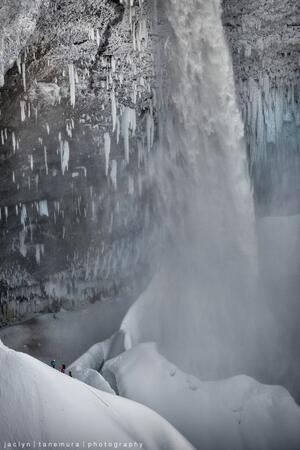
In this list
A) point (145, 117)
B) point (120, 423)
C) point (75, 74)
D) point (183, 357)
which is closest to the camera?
point (120, 423)

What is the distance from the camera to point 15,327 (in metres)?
10.4

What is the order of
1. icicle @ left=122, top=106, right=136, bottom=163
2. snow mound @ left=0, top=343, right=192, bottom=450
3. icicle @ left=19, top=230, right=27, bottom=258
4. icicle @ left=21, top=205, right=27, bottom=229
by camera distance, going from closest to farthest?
snow mound @ left=0, top=343, right=192, bottom=450
icicle @ left=122, top=106, right=136, bottom=163
icicle @ left=21, top=205, right=27, bottom=229
icicle @ left=19, top=230, right=27, bottom=258

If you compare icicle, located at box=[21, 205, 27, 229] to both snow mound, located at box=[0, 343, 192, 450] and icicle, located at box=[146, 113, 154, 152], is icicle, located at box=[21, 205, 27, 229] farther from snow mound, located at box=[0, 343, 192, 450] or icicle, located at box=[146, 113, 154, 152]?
snow mound, located at box=[0, 343, 192, 450]

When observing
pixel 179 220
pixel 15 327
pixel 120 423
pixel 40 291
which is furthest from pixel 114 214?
pixel 120 423

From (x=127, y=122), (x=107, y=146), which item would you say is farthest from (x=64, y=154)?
(x=127, y=122)

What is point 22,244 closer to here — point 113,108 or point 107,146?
point 107,146

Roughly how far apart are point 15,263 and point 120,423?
7072 mm

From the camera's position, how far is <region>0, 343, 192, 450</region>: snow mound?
3.50 metres

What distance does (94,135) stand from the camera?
9.58 meters

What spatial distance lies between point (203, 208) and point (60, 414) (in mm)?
6475

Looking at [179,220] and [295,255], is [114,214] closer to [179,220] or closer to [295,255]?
[179,220]

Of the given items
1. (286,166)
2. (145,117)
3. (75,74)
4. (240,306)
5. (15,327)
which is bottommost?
(15,327)

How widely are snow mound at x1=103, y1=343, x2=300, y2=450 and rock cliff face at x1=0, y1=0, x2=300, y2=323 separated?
400cm

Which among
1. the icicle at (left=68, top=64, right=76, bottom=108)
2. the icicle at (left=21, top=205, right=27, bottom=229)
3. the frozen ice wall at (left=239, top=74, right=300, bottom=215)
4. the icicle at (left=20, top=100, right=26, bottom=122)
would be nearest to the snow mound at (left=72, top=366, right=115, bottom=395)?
the icicle at (left=21, top=205, right=27, bottom=229)
